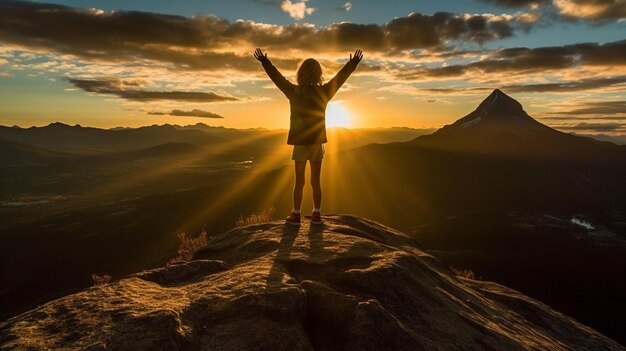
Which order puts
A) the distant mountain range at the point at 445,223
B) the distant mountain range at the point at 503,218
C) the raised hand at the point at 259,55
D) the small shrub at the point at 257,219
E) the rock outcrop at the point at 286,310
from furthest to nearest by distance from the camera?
the distant mountain range at the point at 445,223 < the distant mountain range at the point at 503,218 < the small shrub at the point at 257,219 < the raised hand at the point at 259,55 < the rock outcrop at the point at 286,310

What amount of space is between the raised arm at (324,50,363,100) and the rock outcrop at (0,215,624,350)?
367 cm

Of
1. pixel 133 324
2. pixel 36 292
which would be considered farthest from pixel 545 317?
pixel 36 292

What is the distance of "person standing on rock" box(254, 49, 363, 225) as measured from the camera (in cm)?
947

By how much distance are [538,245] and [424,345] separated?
428 ft

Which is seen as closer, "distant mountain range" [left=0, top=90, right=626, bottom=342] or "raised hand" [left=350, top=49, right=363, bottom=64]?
"raised hand" [left=350, top=49, right=363, bottom=64]

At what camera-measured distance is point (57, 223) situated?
163875 mm

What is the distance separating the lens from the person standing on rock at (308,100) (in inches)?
373

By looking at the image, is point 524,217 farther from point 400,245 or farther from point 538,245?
point 400,245

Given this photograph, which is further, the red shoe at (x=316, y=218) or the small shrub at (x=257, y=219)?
the small shrub at (x=257, y=219)

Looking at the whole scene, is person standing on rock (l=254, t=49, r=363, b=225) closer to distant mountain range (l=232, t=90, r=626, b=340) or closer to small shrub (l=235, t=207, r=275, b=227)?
small shrub (l=235, t=207, r=275, b=227)

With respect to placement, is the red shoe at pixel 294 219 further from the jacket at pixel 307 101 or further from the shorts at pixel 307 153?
the jacket at pixel 307 101

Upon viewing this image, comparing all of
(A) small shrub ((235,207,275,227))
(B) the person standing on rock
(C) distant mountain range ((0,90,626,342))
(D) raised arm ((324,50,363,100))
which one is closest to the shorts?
(B) the person standing on rock

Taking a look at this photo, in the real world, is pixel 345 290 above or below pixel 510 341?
above

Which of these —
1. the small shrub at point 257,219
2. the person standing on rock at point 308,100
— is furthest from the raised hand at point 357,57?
the small shrub at point 257,219
